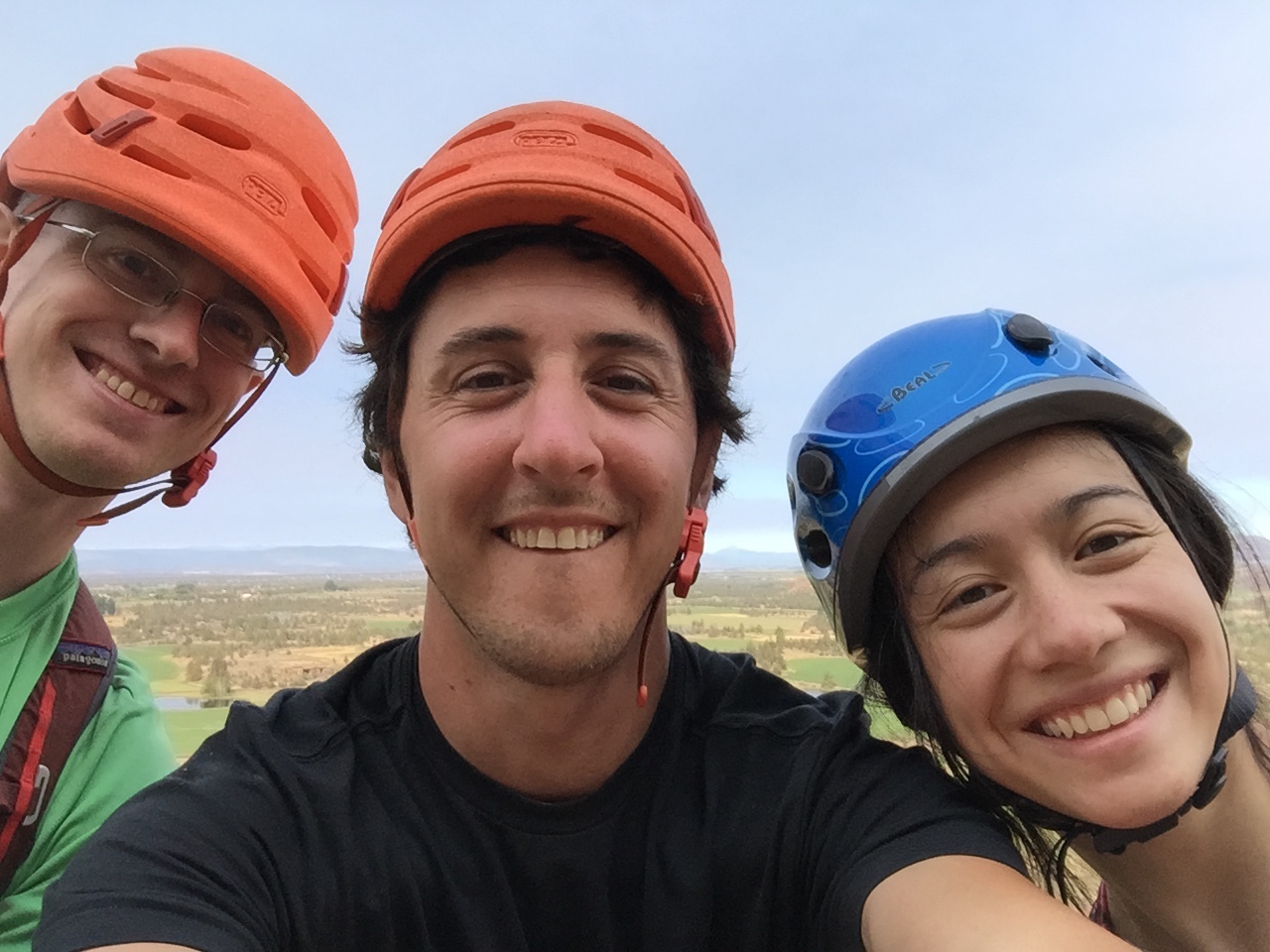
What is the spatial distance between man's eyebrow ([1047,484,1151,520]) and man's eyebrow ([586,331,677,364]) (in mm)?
1073

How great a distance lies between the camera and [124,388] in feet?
8.87

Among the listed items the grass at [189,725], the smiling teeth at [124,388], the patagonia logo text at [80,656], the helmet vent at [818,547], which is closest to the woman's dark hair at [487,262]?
the helmet vent at [818,547]

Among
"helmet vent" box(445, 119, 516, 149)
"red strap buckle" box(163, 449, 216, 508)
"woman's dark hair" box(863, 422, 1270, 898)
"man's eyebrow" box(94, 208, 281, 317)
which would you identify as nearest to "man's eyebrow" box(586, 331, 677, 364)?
"helmet vent" box(445, 119, 516, 149)

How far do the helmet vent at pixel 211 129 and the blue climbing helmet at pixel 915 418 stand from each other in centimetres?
229

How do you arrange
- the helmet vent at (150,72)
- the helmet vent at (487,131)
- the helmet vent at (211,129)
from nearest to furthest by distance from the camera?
the helmet vent at (487,131), the helmet vent at (211,129), the helmet vent at (150,72)

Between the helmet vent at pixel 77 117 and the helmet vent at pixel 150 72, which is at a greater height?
the helmet vent at pixel 150 72

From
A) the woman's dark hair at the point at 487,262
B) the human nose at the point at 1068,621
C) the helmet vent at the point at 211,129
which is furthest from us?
the helmet vent at the point at 211,129

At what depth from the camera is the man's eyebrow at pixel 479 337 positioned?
2119mm

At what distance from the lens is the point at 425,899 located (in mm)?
1884

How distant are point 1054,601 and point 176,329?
2.79 meters

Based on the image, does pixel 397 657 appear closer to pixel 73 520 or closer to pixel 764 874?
pixel 764 874

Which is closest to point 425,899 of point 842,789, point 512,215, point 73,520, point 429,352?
point 842,789

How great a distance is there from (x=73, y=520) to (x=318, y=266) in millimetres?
1275

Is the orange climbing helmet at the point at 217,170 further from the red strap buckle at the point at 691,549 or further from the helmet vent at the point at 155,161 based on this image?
the red strap buckle at the point at 691,549
